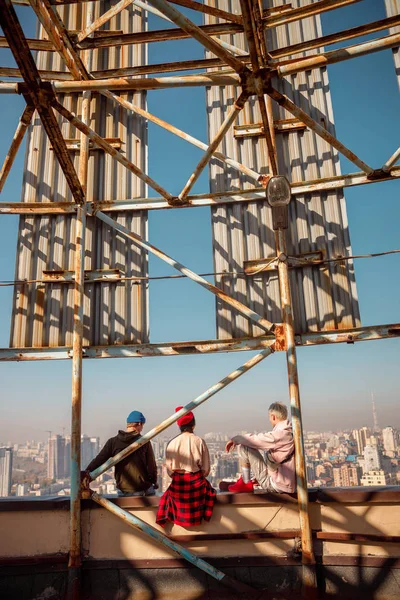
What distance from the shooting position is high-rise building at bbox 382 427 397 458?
12.4 metres

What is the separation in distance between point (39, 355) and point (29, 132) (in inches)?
163

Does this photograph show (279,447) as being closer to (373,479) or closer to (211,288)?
(211,288)

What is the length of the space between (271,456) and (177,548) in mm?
1517

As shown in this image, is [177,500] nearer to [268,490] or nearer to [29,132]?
[268,490]

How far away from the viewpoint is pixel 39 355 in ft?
22.5

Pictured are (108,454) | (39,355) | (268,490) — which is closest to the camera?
(268,490)

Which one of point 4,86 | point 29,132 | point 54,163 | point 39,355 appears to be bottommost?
point 39,355

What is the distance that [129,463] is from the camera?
240 inches

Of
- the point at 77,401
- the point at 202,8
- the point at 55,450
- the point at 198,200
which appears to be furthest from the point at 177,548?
Answer: the point at 55,450

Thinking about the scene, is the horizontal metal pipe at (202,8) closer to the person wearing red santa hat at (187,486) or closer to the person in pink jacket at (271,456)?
the person in pink jacket at (271,456)

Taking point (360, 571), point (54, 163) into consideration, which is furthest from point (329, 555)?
point (54, 163)

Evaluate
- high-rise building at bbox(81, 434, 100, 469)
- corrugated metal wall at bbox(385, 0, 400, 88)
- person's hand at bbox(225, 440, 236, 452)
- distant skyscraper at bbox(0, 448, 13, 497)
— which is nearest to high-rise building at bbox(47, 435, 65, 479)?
high-rise building at bbox(81, 434, 100, 469)

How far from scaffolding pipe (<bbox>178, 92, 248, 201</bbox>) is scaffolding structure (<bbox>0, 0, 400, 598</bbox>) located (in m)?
0.02

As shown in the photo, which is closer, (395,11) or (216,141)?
(216,141)
